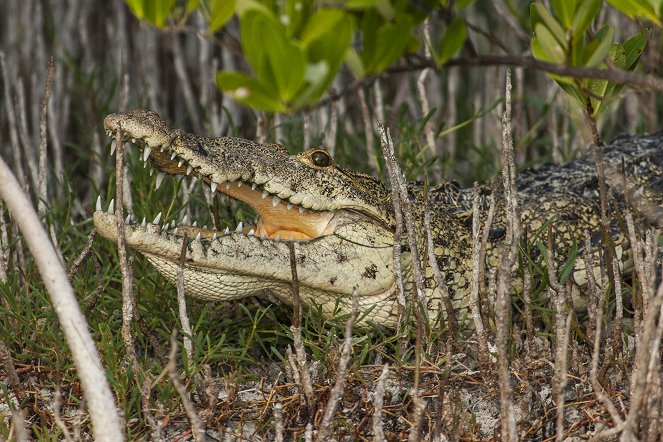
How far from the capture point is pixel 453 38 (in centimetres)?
251

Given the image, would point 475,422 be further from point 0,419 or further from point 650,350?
point 0,419

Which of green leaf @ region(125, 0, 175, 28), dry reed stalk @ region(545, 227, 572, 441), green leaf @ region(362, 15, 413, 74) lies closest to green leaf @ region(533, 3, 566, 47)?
green leaf @ region(362, 15, 413, 74)

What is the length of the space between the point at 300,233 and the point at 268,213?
0.43ft

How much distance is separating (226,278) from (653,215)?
141 cm

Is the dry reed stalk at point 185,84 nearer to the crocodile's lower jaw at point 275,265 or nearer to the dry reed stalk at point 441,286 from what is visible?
the crocodile's lower jaw at point 275,265

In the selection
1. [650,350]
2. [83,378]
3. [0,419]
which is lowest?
[0,419]

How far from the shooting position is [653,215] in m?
3.07

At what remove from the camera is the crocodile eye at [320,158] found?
320 cm

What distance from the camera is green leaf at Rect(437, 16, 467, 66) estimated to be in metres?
2.51

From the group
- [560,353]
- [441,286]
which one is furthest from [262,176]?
[560,353]

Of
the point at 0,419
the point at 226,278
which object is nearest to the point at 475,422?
the point at 226,278

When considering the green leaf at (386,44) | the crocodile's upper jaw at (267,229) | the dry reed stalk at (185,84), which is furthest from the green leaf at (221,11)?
the dry reed stalk at (185,84)

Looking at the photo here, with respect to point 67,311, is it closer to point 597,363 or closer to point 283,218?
point 283,218

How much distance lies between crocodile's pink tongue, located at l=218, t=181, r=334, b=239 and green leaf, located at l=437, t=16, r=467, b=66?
872mm
